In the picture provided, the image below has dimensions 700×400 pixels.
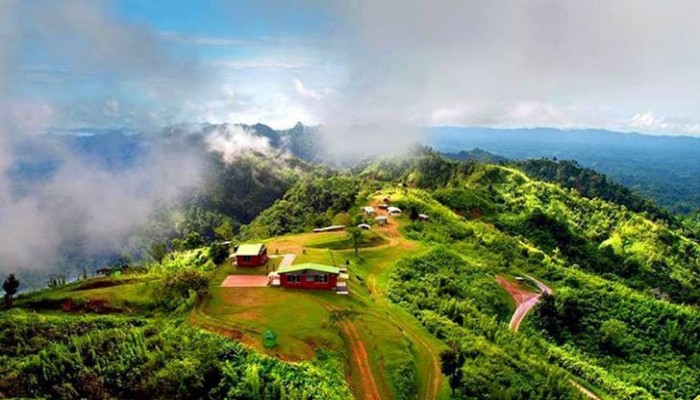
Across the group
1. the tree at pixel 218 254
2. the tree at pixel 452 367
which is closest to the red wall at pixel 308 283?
the tree at pixel 218 254

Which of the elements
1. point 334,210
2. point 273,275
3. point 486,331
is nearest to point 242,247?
point 273,275

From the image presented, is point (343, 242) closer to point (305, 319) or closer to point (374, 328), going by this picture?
point (374, 328)

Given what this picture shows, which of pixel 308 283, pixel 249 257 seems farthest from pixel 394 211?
pixel 308 283

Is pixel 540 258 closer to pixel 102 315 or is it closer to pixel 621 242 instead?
pixel 621 242

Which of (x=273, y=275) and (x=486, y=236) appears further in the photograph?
(x=486, y=236)

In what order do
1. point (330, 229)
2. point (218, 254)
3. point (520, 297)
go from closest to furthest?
point (218, 254) → point (520, 297) → point (330, 229)

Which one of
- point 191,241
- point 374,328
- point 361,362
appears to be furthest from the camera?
point 191,241

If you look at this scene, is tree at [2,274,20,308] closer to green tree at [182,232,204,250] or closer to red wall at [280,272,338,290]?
red wall at [280,272,338,290]

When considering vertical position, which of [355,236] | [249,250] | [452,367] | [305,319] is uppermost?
[249,250]
